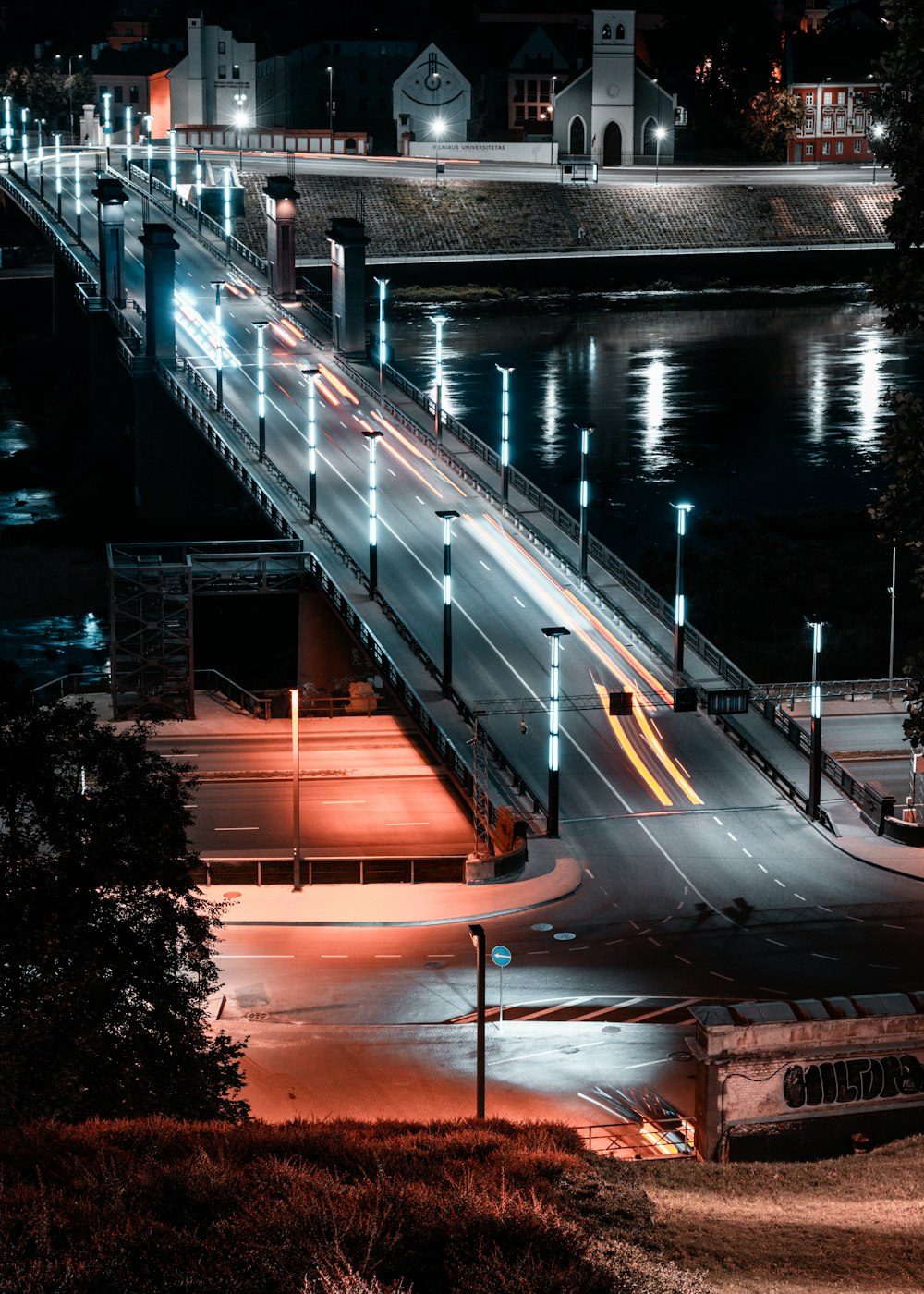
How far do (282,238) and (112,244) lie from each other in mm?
9124

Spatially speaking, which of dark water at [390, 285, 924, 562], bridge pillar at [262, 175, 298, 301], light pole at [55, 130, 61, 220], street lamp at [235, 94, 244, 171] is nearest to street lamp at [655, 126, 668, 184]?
dark water at [390, 285, 924, 562]

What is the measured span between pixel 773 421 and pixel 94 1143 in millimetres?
99666

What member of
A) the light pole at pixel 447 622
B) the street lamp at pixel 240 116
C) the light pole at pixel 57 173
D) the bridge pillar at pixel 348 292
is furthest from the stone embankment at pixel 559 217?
the light pole at pixel 447 622

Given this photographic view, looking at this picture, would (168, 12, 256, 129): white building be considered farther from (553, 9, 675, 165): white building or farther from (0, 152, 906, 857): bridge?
(0, 152, 906, 857): bridge

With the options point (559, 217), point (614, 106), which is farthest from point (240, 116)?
point (614, 106)

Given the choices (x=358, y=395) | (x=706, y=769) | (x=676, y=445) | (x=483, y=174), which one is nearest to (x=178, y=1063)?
(x=706, y=769)

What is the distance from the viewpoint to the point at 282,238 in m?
107

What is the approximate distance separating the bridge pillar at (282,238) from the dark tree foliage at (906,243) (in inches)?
3085

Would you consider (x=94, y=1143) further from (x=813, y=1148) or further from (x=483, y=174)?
(x=483, y=174)

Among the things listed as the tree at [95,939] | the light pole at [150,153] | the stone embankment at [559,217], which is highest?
the light pole at [150,153]

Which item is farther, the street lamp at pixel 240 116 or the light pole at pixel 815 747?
the street lamp at pixel 240 116

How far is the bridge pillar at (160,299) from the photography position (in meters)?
92.1

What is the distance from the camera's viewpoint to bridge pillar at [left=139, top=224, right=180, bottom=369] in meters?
92.1

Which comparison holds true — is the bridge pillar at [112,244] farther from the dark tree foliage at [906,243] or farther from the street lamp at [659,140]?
the dark tree foliage at [906,243]
